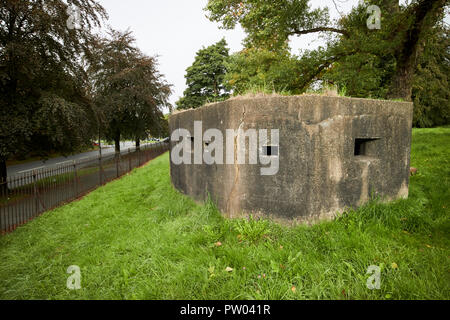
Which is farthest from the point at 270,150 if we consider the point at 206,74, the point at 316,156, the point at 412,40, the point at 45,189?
the point at 206,74

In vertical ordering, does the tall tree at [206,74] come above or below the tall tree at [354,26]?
above

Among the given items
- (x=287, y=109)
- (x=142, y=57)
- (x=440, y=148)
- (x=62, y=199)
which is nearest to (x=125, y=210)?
(x=62, y=199)

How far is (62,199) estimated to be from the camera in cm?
666

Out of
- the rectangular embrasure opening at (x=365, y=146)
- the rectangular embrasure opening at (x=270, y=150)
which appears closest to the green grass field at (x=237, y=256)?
Answer: the rectangular embrasure opening at (x=365, y=146)

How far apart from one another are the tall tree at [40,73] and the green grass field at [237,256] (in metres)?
4.05

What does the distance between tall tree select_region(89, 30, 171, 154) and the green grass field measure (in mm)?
13317

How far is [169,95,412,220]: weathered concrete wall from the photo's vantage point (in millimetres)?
3275

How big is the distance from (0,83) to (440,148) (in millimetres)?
16319

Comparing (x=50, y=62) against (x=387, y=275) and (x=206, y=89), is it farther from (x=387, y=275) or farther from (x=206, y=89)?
(x=206, y=89)

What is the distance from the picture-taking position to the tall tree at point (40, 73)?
645cm

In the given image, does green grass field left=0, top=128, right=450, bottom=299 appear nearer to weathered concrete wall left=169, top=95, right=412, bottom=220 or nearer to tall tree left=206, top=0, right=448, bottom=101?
weathered concrete wall left=169, top=95, right=412, bottom=220

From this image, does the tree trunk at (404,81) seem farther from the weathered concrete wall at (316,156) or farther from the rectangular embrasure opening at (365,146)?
the rectangular embrasure opening at (365,146)

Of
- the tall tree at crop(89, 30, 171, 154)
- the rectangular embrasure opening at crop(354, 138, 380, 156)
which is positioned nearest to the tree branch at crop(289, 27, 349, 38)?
the rectangular embrasure opening at crop(354, 138, 380, 156)

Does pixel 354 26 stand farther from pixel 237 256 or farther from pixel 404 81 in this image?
pixel 237 256
